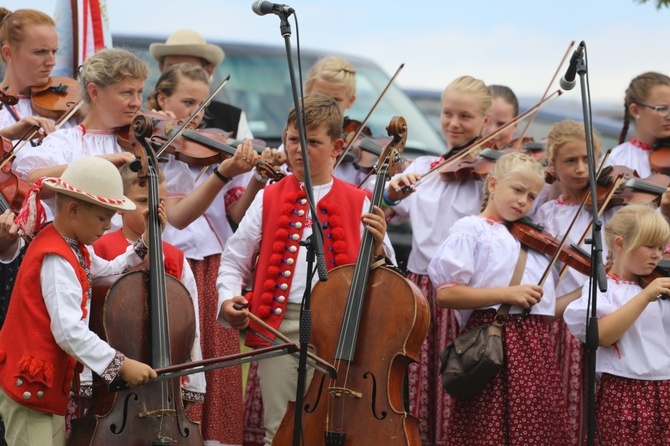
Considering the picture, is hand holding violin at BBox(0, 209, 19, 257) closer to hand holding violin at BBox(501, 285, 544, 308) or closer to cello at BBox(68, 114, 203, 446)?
cello at BBox(68, 114, 203, 446)

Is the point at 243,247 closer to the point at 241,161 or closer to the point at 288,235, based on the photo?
the point at 288,235

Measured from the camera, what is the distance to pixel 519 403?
173 inches

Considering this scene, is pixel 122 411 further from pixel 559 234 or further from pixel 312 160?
pixel 559 234

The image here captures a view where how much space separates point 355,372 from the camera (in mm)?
3863

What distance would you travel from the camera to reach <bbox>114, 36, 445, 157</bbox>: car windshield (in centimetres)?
776

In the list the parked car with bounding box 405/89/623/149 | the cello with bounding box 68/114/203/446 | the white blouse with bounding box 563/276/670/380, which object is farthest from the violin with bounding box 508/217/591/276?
the parked car with bounding box 405/89/623/149

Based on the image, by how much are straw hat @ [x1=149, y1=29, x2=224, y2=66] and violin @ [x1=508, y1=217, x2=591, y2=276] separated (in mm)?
2064

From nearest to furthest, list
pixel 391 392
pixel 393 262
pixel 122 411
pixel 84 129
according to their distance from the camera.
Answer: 1. pixel 122 411
2. pixel 391 392
3. pixel 393 262
4. pixel 84 129

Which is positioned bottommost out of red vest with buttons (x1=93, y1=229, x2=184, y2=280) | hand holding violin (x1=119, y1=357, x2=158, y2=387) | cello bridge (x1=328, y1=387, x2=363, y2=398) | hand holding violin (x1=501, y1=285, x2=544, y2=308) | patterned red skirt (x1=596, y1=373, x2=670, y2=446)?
patterned red skirt (x1=596, y1=373, x2=670, y2=446)

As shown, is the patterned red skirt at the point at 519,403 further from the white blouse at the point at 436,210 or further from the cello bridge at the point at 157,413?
the cello bridge at the point at 157,413

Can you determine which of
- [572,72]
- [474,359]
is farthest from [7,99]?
[572,72]

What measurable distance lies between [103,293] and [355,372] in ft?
2.96

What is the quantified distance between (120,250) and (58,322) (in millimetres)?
704

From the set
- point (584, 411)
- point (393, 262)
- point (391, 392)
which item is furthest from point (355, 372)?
point (584, 411)
